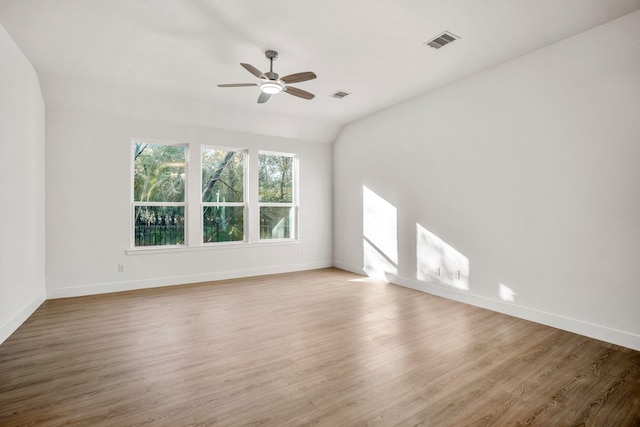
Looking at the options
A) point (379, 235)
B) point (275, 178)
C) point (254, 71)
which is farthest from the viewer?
point (275, 178)

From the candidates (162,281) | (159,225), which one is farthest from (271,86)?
(162,281)

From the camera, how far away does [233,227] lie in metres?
5.94

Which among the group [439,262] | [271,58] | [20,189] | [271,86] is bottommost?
[439,262]

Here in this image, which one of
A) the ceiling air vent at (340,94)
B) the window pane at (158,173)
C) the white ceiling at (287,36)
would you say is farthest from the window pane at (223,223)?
the ceiling air vent at (340,94)

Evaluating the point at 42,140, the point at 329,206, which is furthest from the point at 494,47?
the point at 42,140

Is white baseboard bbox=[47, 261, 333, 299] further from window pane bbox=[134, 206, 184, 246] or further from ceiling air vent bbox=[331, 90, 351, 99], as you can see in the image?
ceiling air vent bbox=[331, 90, 351, 99]

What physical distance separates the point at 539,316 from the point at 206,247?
16.0 ft

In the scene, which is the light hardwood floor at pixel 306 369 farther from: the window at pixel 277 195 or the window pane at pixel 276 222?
the window at pixel 277 195

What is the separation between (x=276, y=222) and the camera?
6.39 meters

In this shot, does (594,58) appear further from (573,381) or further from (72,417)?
(72,417)

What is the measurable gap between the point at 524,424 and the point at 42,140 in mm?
5944

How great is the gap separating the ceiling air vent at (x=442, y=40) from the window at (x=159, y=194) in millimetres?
4164

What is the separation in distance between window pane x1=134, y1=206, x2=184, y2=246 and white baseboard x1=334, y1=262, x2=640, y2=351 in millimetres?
3984

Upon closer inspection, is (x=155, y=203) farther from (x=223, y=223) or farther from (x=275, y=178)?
(x=275, y=178)
